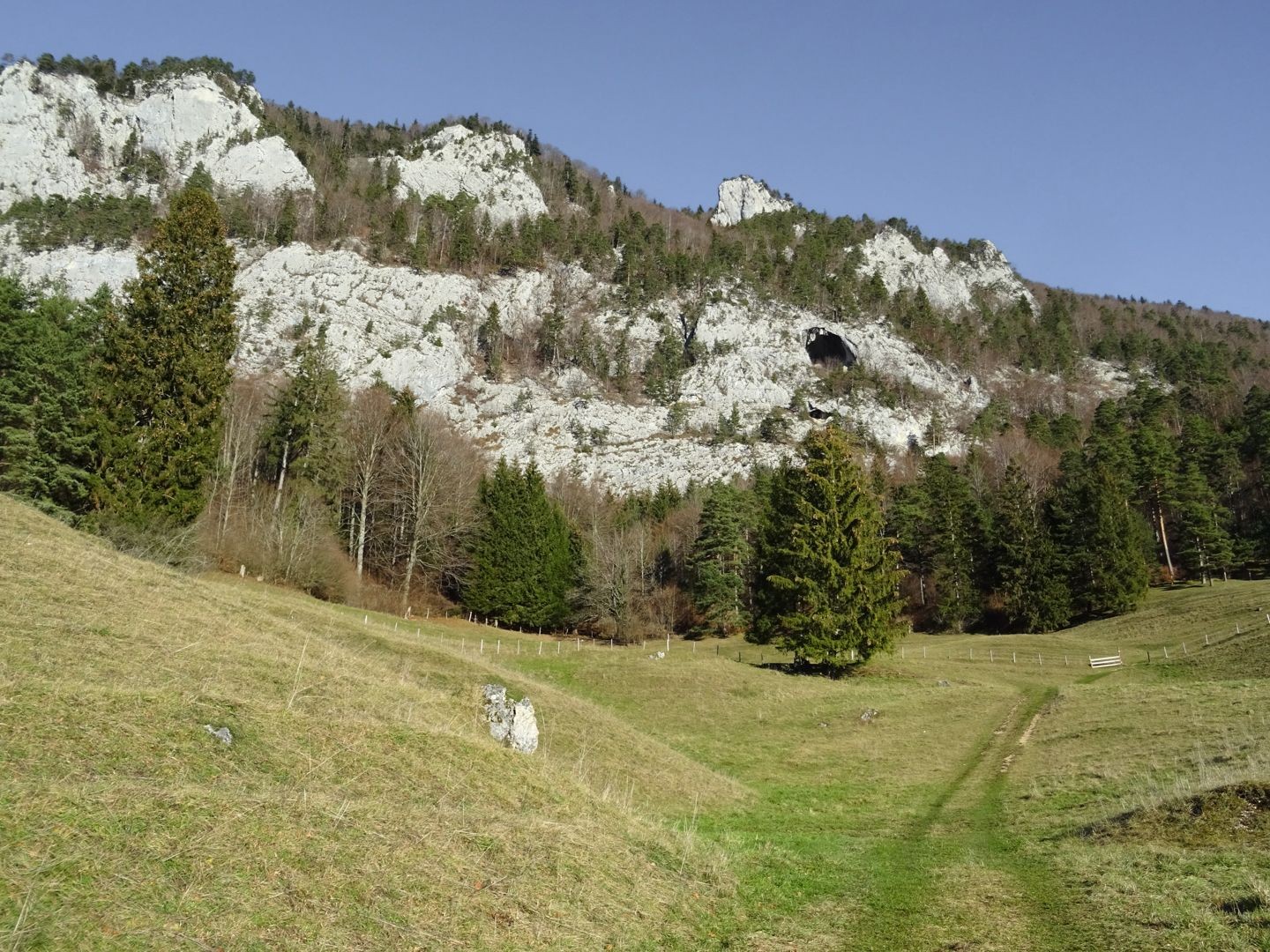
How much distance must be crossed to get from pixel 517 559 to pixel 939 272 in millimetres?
172462

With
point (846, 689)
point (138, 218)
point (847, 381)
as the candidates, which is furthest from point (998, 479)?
point (138, 218)

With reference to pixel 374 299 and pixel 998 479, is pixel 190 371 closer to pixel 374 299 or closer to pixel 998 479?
pixel 998 479

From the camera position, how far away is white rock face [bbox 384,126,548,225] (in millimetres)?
163625

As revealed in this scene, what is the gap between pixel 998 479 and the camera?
9069 centimetres

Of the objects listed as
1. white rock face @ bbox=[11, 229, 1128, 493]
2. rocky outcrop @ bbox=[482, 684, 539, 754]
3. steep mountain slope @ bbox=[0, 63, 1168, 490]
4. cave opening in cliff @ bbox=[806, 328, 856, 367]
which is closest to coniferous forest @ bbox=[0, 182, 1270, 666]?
white rock face @ bbox=[11, 229, 1128, 493]

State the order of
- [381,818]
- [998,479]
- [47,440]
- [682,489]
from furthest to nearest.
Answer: [682,489] < [998,479] < [47,440] < [381,818]

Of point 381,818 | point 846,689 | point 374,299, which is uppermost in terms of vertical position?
point 374,299

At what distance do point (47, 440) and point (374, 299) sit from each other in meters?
97.2

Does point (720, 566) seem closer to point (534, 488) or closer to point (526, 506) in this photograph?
point (534, 488)

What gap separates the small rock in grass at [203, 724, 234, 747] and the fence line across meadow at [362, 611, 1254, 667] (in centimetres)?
2684

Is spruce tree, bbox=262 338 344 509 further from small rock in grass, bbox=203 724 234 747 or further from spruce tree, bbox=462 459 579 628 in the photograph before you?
small rock in grass, bbox=203 724 234 747

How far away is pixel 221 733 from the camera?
8.74 m

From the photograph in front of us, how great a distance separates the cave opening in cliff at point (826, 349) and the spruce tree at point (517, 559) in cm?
9902

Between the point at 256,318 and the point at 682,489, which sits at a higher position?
the point at 256,318
